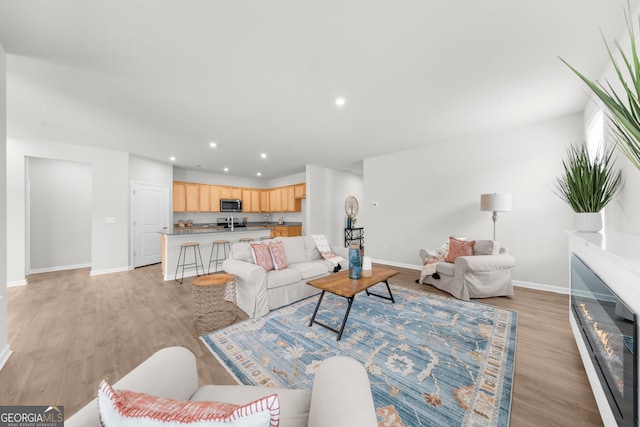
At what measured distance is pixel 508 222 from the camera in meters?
4.00

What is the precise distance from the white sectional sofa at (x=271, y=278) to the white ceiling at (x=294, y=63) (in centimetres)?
205

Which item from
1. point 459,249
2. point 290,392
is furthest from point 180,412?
point 459,249

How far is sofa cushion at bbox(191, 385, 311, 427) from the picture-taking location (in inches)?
34.8

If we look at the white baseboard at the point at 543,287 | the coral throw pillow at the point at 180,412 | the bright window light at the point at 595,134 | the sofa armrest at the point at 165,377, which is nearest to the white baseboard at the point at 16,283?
the sofa armrest at the point at 165,377

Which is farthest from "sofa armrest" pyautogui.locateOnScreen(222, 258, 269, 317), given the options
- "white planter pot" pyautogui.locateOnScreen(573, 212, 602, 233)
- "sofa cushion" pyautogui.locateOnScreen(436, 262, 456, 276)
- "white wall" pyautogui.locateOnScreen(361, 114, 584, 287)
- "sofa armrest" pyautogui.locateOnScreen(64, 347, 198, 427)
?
"white wall" pyautogui.locateOnScreen(361, 114, 584, 287)

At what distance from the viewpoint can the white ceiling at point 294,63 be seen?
1701 mm

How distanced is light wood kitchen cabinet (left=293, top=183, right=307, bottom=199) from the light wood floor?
433 cm

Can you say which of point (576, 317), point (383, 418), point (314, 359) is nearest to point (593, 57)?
point (576, 317)

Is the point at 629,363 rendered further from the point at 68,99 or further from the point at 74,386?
the point at 68,99

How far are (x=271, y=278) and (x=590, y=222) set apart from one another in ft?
10.4

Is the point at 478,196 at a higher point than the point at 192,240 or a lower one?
higher

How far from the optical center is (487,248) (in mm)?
3682

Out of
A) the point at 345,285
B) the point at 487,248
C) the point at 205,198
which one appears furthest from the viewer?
the point at 205,198

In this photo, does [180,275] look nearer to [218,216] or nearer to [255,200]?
[218,216]
